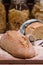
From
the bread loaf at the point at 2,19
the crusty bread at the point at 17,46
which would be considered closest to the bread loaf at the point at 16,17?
the bread loaf at the point at 2,19

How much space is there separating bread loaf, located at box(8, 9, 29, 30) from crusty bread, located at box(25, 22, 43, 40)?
0.29ft

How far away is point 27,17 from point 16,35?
1.20ft

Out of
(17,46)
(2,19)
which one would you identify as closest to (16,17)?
(2,19)

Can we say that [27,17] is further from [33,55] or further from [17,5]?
[33,55]

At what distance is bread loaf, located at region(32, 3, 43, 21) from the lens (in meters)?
1.12

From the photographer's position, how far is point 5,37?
0.77m

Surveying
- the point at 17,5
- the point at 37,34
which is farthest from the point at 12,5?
the point at 37,34

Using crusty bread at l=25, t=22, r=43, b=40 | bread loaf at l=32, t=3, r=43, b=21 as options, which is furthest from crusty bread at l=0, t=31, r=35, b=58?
bread loaf at l=32, t=3, r=43, b=21

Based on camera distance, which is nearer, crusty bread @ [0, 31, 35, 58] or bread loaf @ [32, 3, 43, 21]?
Answer: crusty bread @ [0, 31, 35, 58]

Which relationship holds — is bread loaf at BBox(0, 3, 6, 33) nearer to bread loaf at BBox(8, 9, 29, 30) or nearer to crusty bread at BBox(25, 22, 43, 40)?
bread loaf at BBox(8, 9, 29, 30)

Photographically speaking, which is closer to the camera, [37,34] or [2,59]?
[2,59]

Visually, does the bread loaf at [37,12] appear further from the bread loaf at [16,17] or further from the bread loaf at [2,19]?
the bread loaf at [2,19]

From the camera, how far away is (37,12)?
1.13 meters

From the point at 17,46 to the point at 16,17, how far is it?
0.38m
